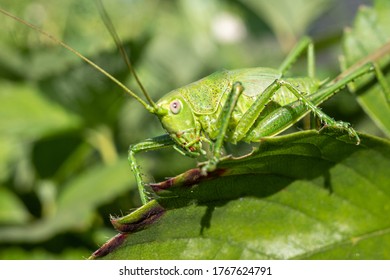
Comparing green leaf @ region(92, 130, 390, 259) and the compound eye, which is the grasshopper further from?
green leaf @ region(92, 130, 390, 259)

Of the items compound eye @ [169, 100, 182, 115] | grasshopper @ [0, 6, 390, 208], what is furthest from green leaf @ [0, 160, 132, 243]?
compound eye @ [169, 100, 182, 115]

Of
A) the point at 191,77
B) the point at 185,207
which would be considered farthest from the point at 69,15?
the point at 185,207

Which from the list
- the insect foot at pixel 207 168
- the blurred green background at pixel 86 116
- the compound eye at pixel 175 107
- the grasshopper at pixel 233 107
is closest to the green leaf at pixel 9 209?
the blurred green background at pixel 86 116

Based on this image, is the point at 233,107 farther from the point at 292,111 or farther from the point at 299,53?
the point at 299,53

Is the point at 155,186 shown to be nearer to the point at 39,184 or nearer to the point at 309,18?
the point at 39,184

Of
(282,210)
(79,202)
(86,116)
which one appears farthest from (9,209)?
(282,210)

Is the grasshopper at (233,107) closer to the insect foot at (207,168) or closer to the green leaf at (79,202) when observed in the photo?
the green leaf at (79,202)
